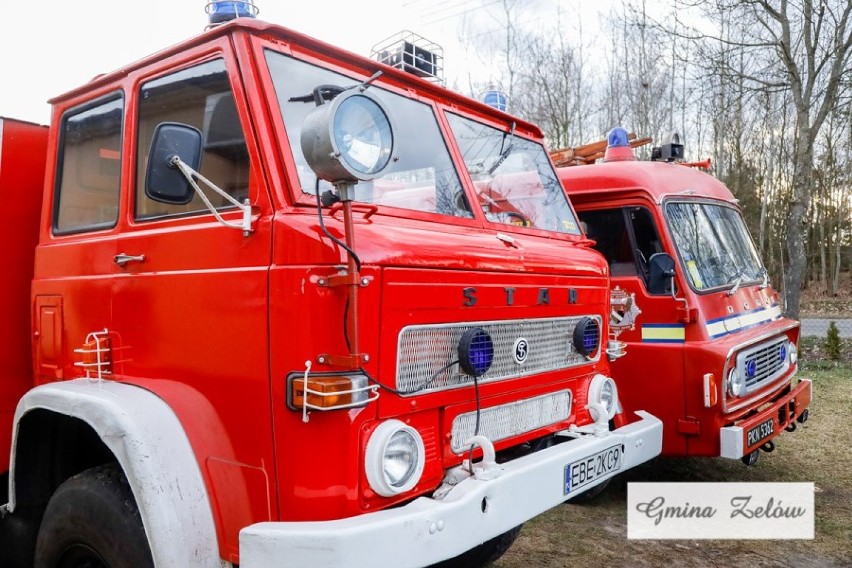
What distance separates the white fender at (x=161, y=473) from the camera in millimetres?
2215

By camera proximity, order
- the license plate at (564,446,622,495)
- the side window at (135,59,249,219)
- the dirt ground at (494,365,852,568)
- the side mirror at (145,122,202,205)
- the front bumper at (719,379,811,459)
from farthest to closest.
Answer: the front bumper at (719,379,811,459) → the dirt ground at (494,365,852,568) → the license plate at (564,446,622,495) → the side window at (135,59,249,219) → the side mirror at (145,122,202,205)

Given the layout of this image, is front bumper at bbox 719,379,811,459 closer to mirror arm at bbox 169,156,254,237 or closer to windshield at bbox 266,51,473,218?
windshield at bbox 266,51,473,218

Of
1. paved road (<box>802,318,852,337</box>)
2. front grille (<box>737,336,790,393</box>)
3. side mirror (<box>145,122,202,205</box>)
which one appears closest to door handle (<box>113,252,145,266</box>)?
side mirror (<box>145,122,202,205</box>)

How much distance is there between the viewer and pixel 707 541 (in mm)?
4355

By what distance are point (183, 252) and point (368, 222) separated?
76 cm

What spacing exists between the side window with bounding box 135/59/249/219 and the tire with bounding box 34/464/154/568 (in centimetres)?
111

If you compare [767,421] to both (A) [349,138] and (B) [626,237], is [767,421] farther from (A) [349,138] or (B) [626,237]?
(A) [349,138]

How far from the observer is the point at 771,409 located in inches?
200

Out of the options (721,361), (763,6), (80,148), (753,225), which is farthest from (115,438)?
(753,225)

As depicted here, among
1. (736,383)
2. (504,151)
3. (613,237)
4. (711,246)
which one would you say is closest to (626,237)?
(613,237)

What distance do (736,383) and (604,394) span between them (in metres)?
1.63

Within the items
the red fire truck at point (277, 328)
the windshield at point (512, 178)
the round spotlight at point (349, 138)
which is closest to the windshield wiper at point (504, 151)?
the windshield at point (512, 178)

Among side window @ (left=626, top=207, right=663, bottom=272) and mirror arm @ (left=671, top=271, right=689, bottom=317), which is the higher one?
side window @ (left=626, top=207, right=663, bottom=272)

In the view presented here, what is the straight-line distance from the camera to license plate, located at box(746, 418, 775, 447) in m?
4.68
